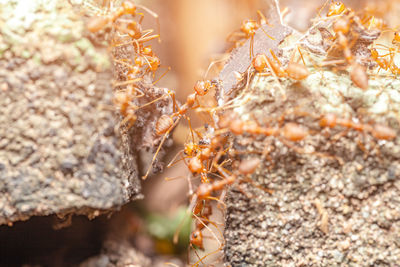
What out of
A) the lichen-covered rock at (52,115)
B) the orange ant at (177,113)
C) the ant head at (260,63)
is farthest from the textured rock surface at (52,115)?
the ant head at (260,63)

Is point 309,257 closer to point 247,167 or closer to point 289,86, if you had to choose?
point 247,167

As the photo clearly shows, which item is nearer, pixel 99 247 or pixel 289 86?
pixel 289 86

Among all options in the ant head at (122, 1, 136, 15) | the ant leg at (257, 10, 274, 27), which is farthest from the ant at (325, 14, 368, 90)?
the ant head at (122, 1, 136, 15)

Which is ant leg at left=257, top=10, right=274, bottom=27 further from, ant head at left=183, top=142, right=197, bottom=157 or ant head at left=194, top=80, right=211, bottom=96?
ant head at left=183, top=142, right=197, bottom=157

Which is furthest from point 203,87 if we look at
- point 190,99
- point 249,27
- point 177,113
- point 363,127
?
point 363,127

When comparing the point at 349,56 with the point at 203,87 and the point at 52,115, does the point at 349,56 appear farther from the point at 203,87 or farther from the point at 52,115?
the point at 52,115

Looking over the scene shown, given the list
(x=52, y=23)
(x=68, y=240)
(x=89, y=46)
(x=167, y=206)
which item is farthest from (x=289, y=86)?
(x=68, y=240)
